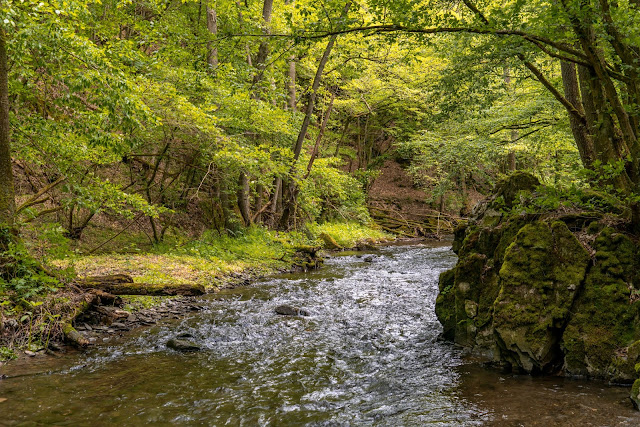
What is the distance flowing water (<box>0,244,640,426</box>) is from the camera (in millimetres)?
3896

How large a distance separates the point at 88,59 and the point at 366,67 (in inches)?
694

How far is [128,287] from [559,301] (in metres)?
7.14

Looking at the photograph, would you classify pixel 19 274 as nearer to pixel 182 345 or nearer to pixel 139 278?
pixel 182 345

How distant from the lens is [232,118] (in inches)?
480

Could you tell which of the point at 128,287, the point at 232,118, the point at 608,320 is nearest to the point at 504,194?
the point at 608,320

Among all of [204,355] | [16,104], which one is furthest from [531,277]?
[16,104]

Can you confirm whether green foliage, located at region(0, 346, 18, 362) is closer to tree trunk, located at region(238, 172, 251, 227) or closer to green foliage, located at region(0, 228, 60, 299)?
green foliage, located at region(0, 228, 60, 299)

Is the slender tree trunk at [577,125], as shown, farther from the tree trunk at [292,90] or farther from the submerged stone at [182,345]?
the tree trunk at [292,90]

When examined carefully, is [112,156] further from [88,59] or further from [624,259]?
[624,259]

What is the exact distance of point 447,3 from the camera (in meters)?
6.30

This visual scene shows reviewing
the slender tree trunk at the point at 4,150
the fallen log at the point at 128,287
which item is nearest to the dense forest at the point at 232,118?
the slender tree trunk at the point at 4,150

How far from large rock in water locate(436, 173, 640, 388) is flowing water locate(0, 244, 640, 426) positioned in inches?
11.8

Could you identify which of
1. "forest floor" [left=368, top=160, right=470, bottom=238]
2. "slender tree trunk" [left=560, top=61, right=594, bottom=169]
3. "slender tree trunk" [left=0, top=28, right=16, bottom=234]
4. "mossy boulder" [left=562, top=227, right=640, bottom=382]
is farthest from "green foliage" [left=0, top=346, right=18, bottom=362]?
"forest floor" [left=368, top=160, right=470, bottom=238]

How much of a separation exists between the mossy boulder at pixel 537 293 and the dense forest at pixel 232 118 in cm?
57
